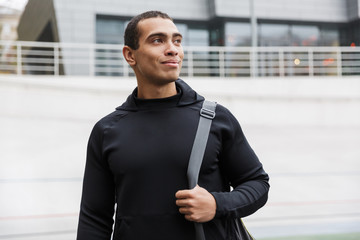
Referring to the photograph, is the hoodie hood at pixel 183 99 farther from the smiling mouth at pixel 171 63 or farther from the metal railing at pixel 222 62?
the metal railing at pixel 222 62

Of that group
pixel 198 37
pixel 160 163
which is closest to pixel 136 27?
pixel 160 163

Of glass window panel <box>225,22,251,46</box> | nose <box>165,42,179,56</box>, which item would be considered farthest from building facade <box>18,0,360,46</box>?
nose <box>165,42,179,56</box>

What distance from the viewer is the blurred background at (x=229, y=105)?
17.4 ft

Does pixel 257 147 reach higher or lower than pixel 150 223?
lower

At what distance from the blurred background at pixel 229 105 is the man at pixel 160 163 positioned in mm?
3077

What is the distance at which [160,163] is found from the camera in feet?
4.42

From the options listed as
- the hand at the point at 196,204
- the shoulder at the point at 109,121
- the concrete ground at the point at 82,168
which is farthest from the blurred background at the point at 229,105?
the hand at the point at 196,204

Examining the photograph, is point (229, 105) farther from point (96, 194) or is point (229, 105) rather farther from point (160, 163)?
point (160, 163)

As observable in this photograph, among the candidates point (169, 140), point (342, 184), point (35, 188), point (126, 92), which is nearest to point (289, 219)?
point (342, 184)

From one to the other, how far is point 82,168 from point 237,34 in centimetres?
1417

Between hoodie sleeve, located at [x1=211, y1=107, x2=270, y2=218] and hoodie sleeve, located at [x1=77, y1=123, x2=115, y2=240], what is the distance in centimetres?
39

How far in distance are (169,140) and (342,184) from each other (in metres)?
6.12

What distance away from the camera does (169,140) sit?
136 centimetres

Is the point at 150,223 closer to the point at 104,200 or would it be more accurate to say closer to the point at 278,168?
the point at 104,200
